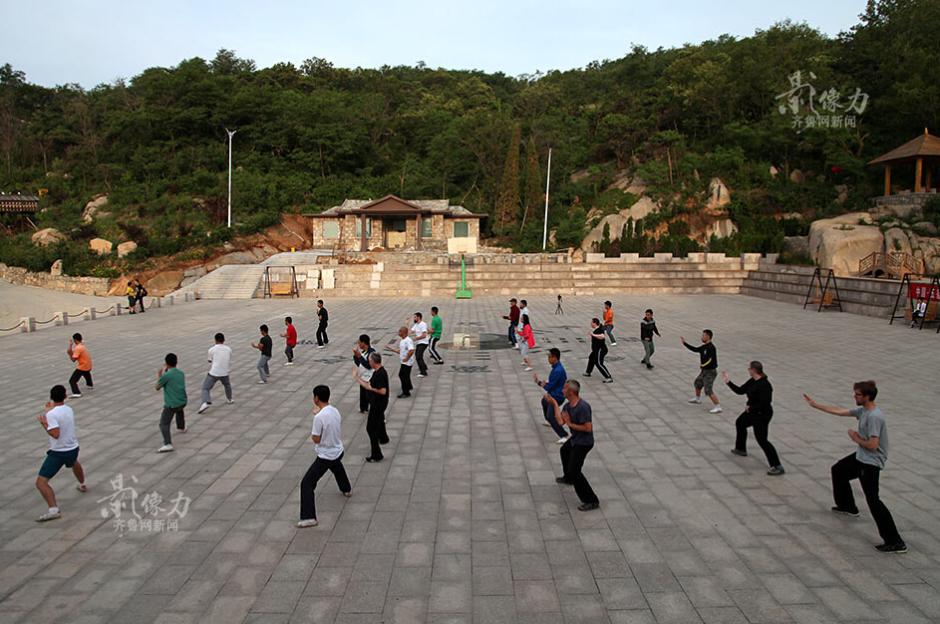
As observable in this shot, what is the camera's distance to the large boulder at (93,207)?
45469mm

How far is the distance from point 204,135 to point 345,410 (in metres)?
52.1

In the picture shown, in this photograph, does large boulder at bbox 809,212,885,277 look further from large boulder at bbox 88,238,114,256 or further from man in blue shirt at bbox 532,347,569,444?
large boulder at bbox 88,238,114,256

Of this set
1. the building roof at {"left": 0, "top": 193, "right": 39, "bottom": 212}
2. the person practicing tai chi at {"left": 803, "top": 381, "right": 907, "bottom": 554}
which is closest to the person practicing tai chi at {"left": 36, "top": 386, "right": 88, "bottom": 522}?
the person practicing tai chi at {"left": 803, "top": 381, "right": 907, "bottom": 554}

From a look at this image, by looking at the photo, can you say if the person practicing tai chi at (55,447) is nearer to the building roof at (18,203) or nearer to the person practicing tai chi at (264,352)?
the person practicing tai chi at (264,352)

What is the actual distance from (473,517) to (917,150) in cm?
3392

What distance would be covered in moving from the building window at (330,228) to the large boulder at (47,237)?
60.2 ft

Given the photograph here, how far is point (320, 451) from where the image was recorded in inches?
253

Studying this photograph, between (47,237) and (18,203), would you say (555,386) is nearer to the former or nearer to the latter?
(47,237)

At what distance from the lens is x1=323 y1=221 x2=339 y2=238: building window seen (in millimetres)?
44594

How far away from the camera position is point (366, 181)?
169ft

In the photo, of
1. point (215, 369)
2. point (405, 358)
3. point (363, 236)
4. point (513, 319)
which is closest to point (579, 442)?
point (405, 358)

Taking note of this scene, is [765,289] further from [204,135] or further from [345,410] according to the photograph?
[204,135]

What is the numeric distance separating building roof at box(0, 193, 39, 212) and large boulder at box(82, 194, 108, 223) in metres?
4.34

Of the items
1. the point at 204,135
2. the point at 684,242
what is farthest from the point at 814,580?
the point at 204,135
